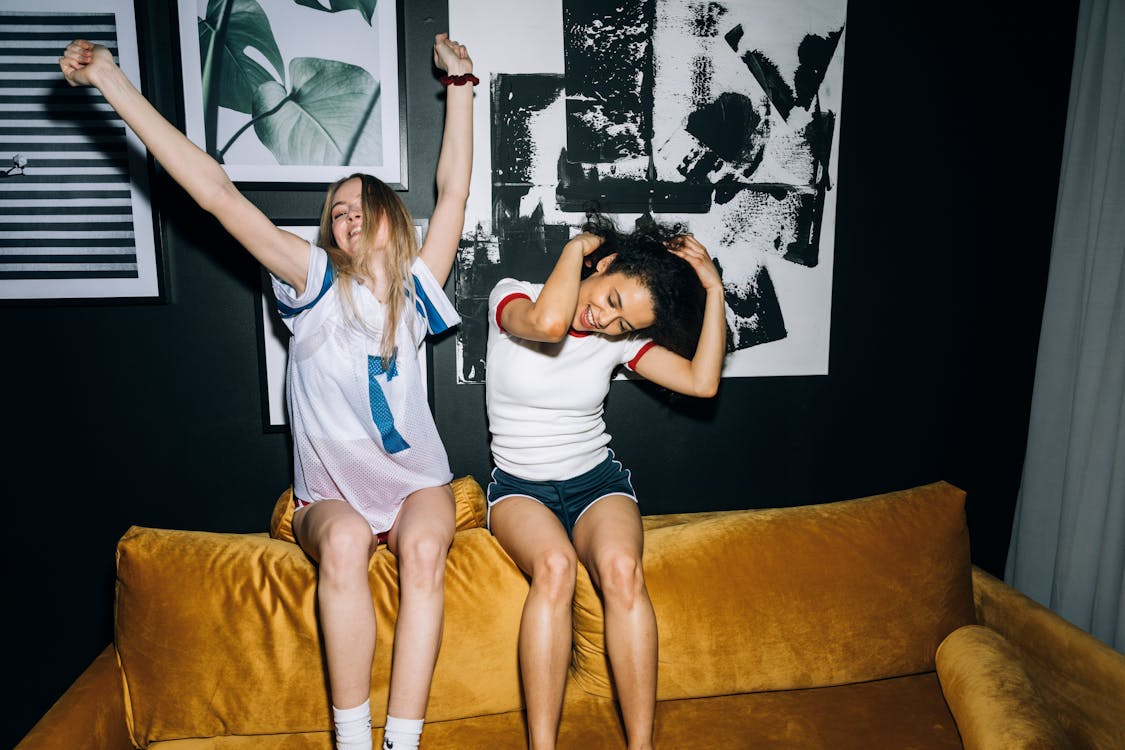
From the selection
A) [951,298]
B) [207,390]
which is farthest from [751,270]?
[207,390]

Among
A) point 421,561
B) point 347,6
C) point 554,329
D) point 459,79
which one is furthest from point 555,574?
A: point 347,6

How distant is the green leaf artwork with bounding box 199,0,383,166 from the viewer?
5.79 ft

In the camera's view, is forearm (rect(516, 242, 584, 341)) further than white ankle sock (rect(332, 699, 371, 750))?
Yes

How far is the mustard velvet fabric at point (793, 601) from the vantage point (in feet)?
5.53

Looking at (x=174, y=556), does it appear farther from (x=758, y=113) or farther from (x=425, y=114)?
(x=758, y=113)

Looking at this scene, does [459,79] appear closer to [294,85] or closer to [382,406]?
[294,85]

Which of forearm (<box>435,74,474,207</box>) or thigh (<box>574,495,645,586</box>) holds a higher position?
forearm (<box>435,74,474,207</box>)

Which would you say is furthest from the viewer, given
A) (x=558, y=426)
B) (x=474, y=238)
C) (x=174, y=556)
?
(x=474, y=238)

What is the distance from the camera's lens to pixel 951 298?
2234 mm

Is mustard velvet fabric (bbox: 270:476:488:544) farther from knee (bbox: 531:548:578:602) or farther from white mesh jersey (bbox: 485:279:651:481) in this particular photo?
knee (bbox: 531:548:578:602)

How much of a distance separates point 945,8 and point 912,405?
1.32m

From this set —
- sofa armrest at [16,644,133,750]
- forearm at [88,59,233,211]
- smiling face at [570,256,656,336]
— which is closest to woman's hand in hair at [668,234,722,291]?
smiling face at [570,256,656,336]

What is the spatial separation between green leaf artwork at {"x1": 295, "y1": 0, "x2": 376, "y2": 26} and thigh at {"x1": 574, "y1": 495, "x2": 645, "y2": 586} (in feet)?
4.94

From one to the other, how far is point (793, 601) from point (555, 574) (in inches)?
27.2
